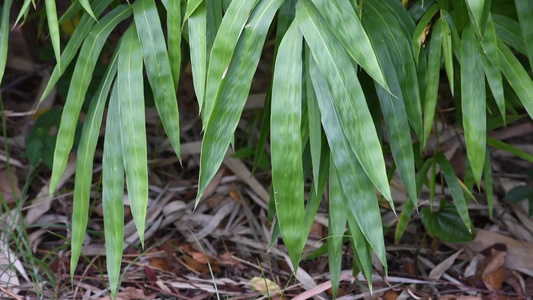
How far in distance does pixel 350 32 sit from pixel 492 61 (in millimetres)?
226

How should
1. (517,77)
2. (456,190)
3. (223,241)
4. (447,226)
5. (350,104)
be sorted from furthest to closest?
(223,241)
(447,226)
(456,190)
(517,77)
(350,104)

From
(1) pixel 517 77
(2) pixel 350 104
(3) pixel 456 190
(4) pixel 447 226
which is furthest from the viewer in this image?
(4) pixel 447 226

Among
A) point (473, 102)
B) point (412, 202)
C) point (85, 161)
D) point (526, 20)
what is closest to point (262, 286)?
point (412, 202)

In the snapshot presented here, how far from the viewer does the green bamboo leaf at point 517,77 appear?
0.90 metres

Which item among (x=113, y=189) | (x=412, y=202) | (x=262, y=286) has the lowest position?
(x=262, y=286)

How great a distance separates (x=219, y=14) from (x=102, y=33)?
0.61ft

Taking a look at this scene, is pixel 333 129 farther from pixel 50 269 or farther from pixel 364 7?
pixel 50 269

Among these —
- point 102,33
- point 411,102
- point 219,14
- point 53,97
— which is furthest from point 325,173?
point 53,97

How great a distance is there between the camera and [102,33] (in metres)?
0.98

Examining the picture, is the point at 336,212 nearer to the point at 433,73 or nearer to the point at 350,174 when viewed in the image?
the point at 350,174

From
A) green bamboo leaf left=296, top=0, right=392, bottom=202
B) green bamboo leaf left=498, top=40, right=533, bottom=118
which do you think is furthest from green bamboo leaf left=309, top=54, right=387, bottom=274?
green bamboo leaf left=498, top=40, right=533, bottom=118

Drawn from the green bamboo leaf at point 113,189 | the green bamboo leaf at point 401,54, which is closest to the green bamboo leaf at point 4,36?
the green bamboo leaf at point 113,189

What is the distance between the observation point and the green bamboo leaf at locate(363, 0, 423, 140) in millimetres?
924

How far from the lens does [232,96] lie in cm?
84
